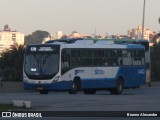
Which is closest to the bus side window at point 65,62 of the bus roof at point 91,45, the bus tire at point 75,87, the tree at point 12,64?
the bus roof at point 91,45

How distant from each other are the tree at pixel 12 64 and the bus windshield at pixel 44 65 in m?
26.8

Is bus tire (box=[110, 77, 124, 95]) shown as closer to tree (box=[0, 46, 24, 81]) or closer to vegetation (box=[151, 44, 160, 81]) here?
tree (box=[0, 46, 24, 81])

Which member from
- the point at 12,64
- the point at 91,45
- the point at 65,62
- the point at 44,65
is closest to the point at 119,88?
the point at 91,45

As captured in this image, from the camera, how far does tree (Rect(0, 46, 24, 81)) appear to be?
7150cm

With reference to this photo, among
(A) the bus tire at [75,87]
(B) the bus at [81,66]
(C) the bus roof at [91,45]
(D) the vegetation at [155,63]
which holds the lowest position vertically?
(D) the vegetation at [155,63]

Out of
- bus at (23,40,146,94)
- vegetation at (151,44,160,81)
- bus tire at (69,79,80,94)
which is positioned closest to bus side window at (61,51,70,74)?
bus at (23,40,146,94)

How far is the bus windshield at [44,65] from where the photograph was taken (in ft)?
143

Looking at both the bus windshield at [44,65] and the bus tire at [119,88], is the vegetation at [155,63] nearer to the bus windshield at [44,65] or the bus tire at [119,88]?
the bus tire at [119,88]

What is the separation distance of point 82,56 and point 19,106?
16.1 metres

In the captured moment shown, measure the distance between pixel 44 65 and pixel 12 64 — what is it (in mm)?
36000

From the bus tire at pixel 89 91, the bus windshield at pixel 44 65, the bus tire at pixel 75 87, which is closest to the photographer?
the bus windshield at pixel 44 65

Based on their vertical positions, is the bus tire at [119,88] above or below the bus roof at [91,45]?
below

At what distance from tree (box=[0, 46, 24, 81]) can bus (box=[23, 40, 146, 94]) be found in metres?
23.6

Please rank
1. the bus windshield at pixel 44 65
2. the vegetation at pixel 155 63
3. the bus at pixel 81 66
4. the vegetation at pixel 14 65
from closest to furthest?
the bus windshield at pixel 44 65, the bus at pixel 81 66, the vegetation at pixel 14 65, the vegetation at pixel 155 63
